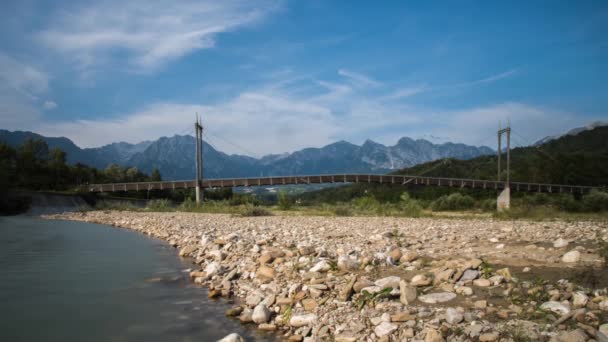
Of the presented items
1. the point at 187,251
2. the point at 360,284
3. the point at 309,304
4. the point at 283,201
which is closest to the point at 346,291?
the point at 360,284

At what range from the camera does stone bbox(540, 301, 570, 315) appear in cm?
418

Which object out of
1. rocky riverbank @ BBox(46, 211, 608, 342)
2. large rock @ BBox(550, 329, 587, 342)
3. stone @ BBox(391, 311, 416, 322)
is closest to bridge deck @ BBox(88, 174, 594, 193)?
rocky riverbank @ BBox(46, 211, 608, 342)

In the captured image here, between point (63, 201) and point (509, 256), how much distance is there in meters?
47.8

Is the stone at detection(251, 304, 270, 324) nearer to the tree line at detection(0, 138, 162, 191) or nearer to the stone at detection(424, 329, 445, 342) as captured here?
the stone at detection(424, 329, 445, 342)

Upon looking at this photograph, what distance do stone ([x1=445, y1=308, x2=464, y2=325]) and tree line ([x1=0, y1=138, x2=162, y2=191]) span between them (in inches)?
2302

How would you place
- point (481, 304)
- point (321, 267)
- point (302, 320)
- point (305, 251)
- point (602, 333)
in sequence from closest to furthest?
point (602, 333) < point (481, 304) < point (302, 320) < point (321, 267) < point (305, 251)

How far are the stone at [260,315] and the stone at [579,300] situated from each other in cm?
386

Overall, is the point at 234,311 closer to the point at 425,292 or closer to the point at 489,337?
the point at 425,292

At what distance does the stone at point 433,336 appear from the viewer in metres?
3.88

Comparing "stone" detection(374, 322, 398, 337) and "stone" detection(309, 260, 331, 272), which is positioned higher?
"stone" detection(309, 260, 331, 272)

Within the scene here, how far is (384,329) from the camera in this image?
4266mm

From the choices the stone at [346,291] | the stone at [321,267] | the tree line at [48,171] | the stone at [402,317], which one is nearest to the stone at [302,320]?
the stone at [346,291]

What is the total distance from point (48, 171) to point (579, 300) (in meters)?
84.3

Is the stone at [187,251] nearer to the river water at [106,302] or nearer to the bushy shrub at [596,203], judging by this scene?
the river water at [106,302]
